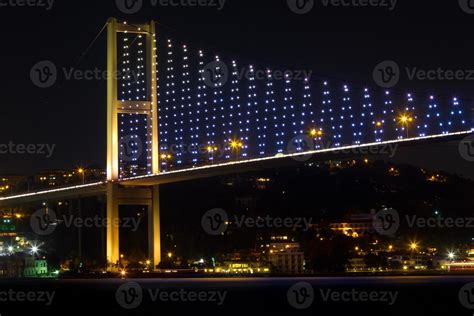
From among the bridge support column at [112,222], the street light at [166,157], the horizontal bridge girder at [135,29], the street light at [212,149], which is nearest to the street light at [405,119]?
the street light at [212,149]

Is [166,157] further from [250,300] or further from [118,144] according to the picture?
[250,300]

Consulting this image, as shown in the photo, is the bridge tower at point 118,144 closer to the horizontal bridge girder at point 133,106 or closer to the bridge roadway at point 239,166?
the horizontal bridge girder at point 133,106

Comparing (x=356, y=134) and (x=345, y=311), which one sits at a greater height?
(x=356, y=134)

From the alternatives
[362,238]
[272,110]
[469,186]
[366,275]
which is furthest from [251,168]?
[469,186]

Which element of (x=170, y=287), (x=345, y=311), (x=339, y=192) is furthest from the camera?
(x=339, y=192)

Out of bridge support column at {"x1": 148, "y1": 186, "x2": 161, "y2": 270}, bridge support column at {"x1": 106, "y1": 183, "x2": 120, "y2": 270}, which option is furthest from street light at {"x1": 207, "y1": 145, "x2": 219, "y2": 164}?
bridge support column at {"x1": 106, "y1": 183, "x2": 120, "y2": 270}

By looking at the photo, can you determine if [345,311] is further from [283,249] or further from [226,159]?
[283,249]
